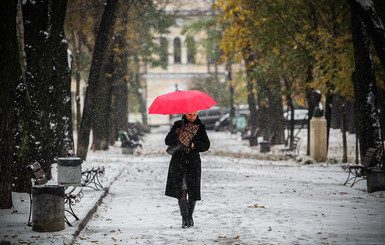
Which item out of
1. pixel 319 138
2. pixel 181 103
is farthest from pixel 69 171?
pixel 319 138

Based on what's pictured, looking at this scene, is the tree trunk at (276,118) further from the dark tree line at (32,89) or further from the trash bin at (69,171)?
the trash bin at (69,171)

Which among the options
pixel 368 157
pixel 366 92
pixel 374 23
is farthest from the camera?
pixel 366 92

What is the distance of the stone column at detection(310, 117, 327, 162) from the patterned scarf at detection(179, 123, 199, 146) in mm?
15257

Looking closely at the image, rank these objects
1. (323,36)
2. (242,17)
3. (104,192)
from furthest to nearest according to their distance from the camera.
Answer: (242,17)
(323,36)
(104,192)

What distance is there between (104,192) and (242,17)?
12.0 m

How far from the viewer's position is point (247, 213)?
10.7 metres

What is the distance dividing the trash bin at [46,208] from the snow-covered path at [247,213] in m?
0.50

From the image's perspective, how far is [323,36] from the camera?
72.1ft

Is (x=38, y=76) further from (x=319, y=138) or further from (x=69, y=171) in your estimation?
(x=319, y=138)

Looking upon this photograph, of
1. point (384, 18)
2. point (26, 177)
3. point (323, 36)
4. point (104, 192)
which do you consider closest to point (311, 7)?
Result: point (323, 36)

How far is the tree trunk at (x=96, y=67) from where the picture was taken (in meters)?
20.6

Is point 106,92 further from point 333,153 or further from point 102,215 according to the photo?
point 102,215

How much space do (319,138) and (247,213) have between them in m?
13.5

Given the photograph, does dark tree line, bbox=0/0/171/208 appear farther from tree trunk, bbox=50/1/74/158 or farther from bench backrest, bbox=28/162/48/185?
bench backrest, bbox=28/162/48/185
